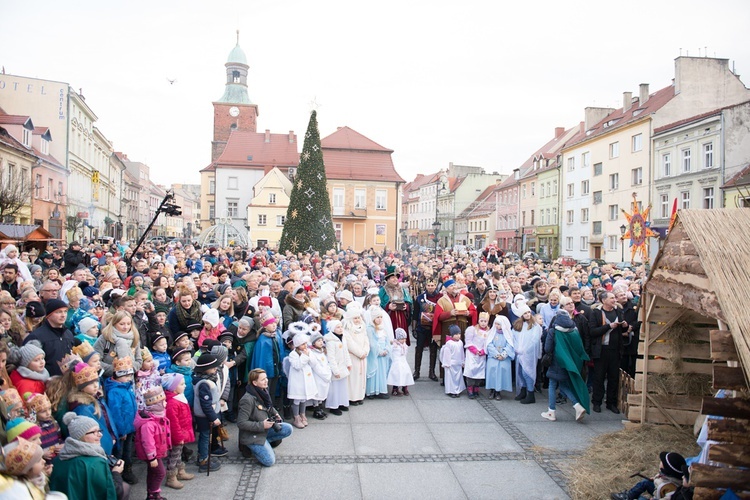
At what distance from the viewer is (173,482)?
584 centimetres

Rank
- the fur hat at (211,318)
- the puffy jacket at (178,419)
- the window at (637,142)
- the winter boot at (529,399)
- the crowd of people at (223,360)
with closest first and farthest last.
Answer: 1. the crowd of people at (223,360)
2. the puffy jacket at (178,419)
3. the fur hat at (211,318)
4. the winter boot at (529,399)
5. the window at (637,142)

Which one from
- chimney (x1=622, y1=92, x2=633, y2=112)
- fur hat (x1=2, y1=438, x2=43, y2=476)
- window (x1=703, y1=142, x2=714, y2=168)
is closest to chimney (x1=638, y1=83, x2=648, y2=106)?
chimney (x1=622, y1=92, x2=633, y2=112)

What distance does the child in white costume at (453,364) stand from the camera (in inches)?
378

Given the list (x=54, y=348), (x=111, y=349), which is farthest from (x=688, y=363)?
(x=54, y=348)

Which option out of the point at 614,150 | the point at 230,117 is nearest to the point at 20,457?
the point at 614,150

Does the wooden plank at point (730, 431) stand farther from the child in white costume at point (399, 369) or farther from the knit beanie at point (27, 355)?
the knit beanie at point (27, 355)

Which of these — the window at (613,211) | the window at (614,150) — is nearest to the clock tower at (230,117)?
the window at (614,150)

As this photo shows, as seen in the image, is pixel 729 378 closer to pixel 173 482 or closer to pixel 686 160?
pixel 173 482

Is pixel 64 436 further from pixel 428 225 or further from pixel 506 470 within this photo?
pixel 428 225

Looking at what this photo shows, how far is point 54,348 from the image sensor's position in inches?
225

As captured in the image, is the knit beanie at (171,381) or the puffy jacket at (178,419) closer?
the puffy jacket at (178,419)

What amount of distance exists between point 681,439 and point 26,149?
33471mm

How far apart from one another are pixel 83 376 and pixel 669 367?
708 centimetres

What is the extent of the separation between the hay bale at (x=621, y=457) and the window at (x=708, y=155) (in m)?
30.1
